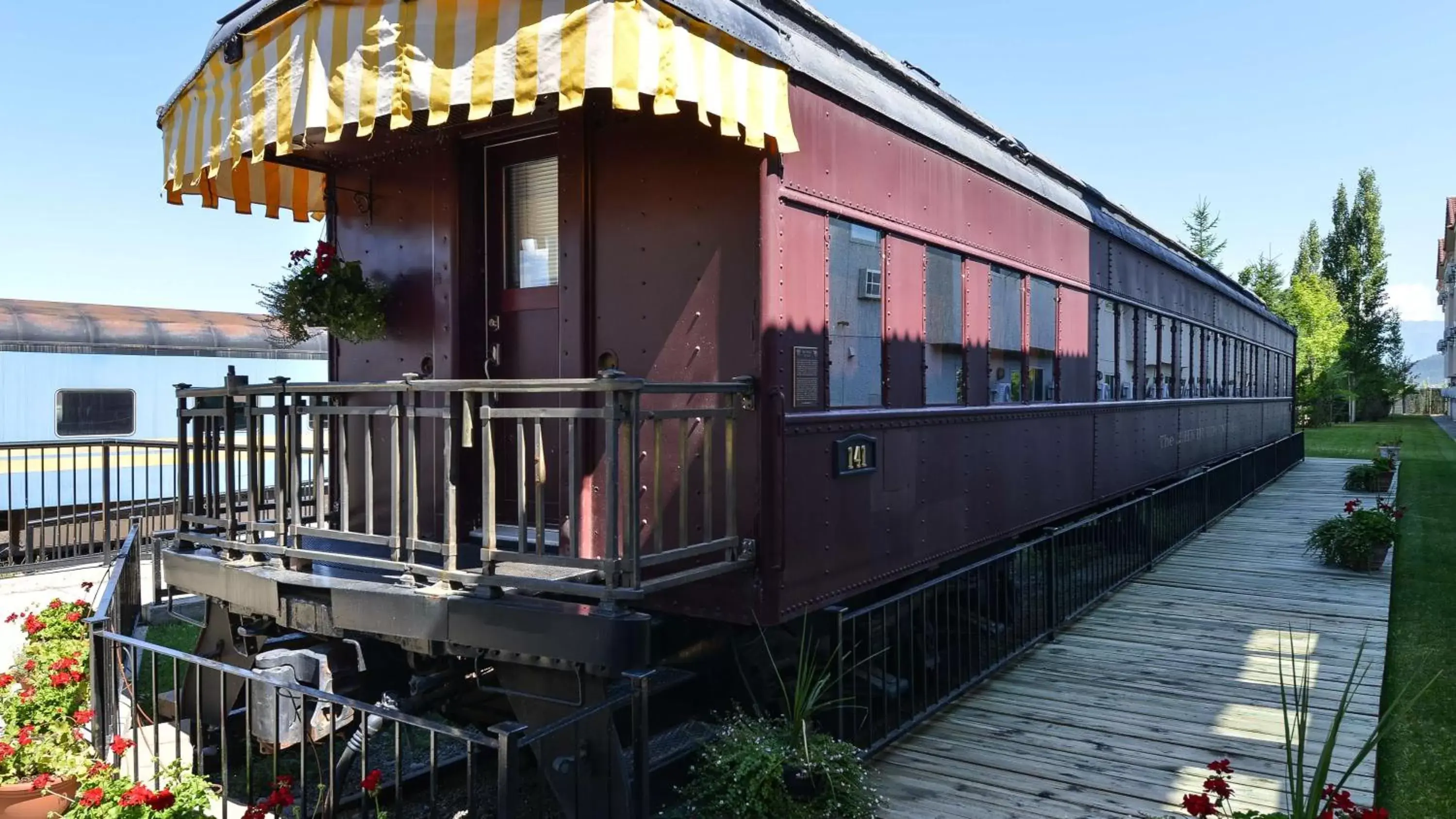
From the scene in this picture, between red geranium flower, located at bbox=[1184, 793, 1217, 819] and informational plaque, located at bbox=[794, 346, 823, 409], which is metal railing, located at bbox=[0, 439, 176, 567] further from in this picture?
red geranium flower, located at bbox=[1184, 793, 1217, 819]

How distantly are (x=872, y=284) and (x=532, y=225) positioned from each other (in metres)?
1.91

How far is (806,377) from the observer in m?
4.75

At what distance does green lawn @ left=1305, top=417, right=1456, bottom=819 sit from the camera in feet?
15.4

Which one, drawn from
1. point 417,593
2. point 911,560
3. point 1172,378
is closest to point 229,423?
point 417,593

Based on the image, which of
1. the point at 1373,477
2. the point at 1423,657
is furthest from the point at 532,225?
the point at 1373,477

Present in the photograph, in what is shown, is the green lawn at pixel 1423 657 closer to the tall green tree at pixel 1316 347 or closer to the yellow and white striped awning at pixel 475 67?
the yellow and white striped awning at pixel 475 67

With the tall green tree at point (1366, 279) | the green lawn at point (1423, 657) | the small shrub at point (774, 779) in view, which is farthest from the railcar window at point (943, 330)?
the tall green tree at point (1366, 279)

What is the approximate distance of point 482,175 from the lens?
542 cm

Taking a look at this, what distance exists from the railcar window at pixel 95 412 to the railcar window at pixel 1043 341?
10.7 meters

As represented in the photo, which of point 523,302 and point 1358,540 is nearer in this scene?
point 523,302

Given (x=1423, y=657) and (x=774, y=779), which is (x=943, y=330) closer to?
(x=774, y=779)

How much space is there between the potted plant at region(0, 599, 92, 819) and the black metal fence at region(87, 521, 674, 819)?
0.16m

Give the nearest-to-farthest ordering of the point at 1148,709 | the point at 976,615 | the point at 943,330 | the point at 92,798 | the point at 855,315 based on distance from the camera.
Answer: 1. the point at 92,798
2. the point at 855,315
3. the point at 1148,709
4. the point at 943,330
5. the point at 976,615

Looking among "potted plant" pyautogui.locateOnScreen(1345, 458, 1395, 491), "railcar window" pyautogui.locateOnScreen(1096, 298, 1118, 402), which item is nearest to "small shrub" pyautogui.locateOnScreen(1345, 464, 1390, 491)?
"potted plant" pyautogui.locateOnScreen(1345, 458, 1395, 491)
